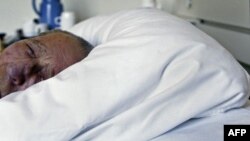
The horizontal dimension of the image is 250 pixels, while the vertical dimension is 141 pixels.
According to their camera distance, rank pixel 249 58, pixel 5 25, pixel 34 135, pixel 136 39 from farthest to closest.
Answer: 1. pixel 5 25
2. pixel 249 58
3. pixel 136 39
4. pixel 34 135

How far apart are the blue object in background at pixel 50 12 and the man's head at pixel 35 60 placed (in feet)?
3.87

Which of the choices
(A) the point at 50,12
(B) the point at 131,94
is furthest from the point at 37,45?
(A) the point at 50,12

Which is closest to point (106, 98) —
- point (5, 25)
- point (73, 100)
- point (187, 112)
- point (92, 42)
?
point (73, 100)

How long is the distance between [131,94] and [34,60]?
317 mm

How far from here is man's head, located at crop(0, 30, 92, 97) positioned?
808mm

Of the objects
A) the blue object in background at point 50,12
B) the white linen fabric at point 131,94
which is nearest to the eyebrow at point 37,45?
the white linen fabric at point 131,94

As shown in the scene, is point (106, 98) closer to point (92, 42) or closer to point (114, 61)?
point (114, 61)

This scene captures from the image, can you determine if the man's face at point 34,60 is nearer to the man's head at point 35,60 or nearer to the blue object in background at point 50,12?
the man's head at point 35,60

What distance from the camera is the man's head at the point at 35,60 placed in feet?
2.65

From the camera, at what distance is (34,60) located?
0.82 meters

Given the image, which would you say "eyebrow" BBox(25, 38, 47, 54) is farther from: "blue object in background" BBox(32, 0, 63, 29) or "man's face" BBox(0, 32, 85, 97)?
"blue object in background" BBox(32, 0, 63, 29)

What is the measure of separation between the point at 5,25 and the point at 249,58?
4.88ft

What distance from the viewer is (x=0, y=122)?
1.95ft

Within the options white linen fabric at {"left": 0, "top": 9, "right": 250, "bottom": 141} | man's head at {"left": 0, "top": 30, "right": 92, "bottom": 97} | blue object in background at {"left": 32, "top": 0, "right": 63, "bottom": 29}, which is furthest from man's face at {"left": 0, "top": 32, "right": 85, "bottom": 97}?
blue object in background at {"left": 32, "top": 0, "right": 63, "bottom": 29}
